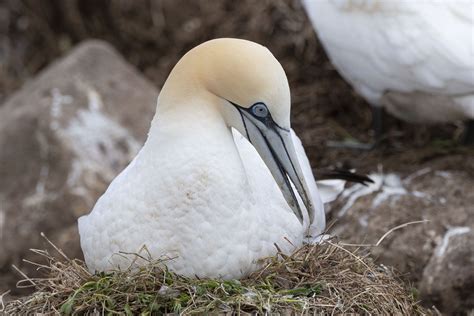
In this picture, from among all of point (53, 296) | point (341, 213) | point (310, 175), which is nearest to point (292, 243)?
point (310, 175)

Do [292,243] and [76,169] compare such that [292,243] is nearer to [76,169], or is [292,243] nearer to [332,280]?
[332,280]

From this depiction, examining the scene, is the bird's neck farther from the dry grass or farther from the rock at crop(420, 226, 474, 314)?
the rock at crop(420, 226, 474, 314)

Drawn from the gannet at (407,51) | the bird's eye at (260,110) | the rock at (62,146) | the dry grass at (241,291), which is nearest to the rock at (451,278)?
the gannet at (407,51)

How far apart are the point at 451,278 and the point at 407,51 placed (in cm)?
135

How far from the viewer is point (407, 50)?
5.95 meters

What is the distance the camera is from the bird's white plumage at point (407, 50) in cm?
583

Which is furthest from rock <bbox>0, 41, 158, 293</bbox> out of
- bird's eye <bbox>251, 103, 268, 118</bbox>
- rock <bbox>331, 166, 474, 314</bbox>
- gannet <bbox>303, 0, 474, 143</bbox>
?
bird's eye <bbox>251, 103, 268, 118</bbox>

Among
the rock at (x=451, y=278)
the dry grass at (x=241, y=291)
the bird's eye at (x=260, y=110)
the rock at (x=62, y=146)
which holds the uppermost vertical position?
the bird's eye at (x=260, y=110)

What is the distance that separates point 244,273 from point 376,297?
0.55 m

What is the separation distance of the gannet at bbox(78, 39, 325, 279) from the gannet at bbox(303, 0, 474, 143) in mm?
2052

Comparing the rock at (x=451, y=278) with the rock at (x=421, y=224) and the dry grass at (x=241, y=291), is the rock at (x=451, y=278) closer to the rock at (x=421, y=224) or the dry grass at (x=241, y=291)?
the rock at (x=421, y=224)

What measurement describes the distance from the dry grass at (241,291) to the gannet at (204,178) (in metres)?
0.09

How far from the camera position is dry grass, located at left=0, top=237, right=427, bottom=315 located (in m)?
3.95

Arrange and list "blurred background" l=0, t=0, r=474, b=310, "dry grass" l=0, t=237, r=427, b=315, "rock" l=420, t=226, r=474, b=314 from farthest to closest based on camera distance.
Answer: "blurred background" l=0, t=0, r=474, b=310
"rock" l=420, t=226, r=474, b=314
"dry grass" l=0, t=237, r=427, b=315
